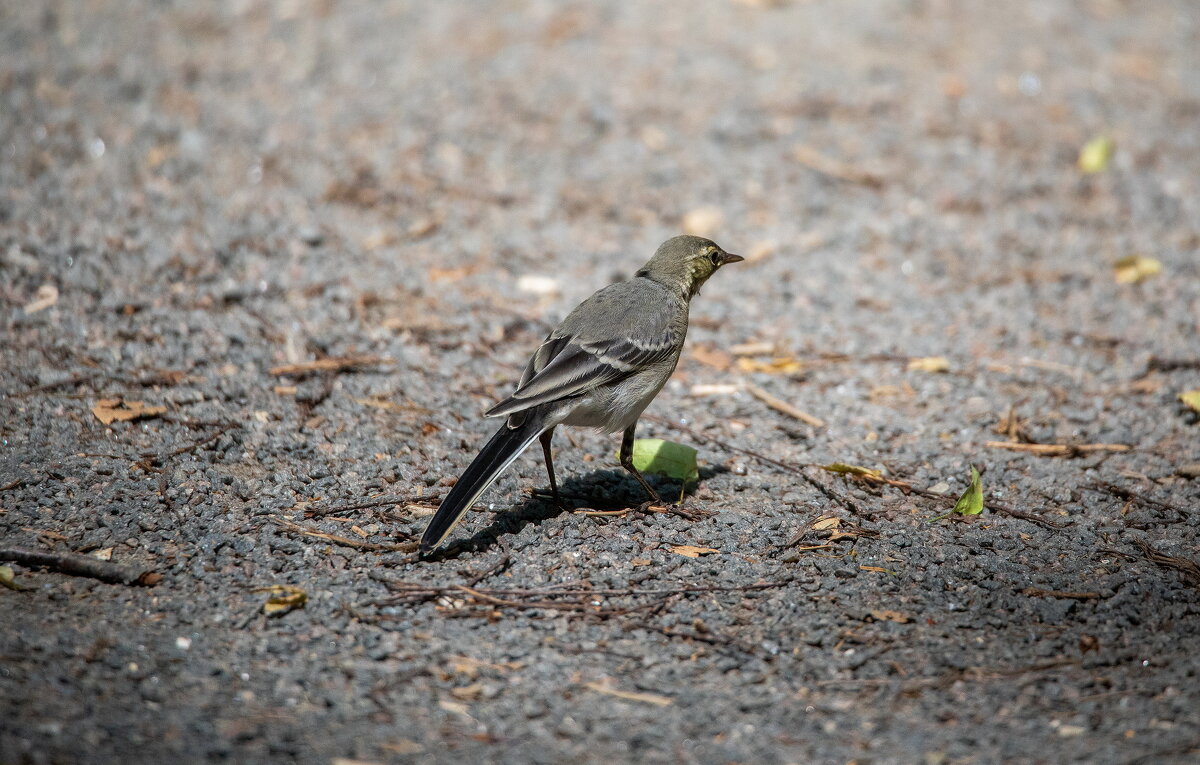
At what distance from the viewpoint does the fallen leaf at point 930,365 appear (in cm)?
637

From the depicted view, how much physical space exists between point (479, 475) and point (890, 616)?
170 cm

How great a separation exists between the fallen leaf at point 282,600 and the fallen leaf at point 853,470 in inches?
102

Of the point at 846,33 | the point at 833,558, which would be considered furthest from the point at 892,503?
the point at 846,33

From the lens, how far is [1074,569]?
425cm

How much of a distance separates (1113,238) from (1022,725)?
584 cm

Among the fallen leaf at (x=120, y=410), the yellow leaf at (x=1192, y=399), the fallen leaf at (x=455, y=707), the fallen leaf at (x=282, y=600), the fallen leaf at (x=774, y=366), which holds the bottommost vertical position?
the fallen leaf at (x=455, y=707)

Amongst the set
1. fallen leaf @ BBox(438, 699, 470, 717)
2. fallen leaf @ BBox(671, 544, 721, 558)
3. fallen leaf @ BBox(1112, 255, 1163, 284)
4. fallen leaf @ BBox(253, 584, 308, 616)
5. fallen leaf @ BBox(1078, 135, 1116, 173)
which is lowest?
fallen leaf @ BBox(438, 699, 470, 717)

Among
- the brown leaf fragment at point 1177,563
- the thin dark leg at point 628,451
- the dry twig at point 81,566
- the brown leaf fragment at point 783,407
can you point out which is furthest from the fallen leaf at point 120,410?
the brown leaf fragment at point 1177,563

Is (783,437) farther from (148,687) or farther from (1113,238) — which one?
(1113,238)

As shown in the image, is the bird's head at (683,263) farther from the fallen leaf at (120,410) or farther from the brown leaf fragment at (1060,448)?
the fallen leaf at (120,410)

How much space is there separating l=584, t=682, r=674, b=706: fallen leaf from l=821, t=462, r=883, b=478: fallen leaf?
1953 mm

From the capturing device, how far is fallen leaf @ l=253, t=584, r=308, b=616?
3.82 meters

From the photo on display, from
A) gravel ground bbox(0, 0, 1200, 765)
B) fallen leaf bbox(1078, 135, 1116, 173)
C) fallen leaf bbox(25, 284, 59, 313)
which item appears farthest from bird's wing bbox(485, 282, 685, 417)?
fallen leaf bbox(1078, 135, 1116, 173)

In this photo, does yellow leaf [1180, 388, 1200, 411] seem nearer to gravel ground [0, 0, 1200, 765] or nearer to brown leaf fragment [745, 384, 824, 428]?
gravel ground [0, 0, 1200, 765]
